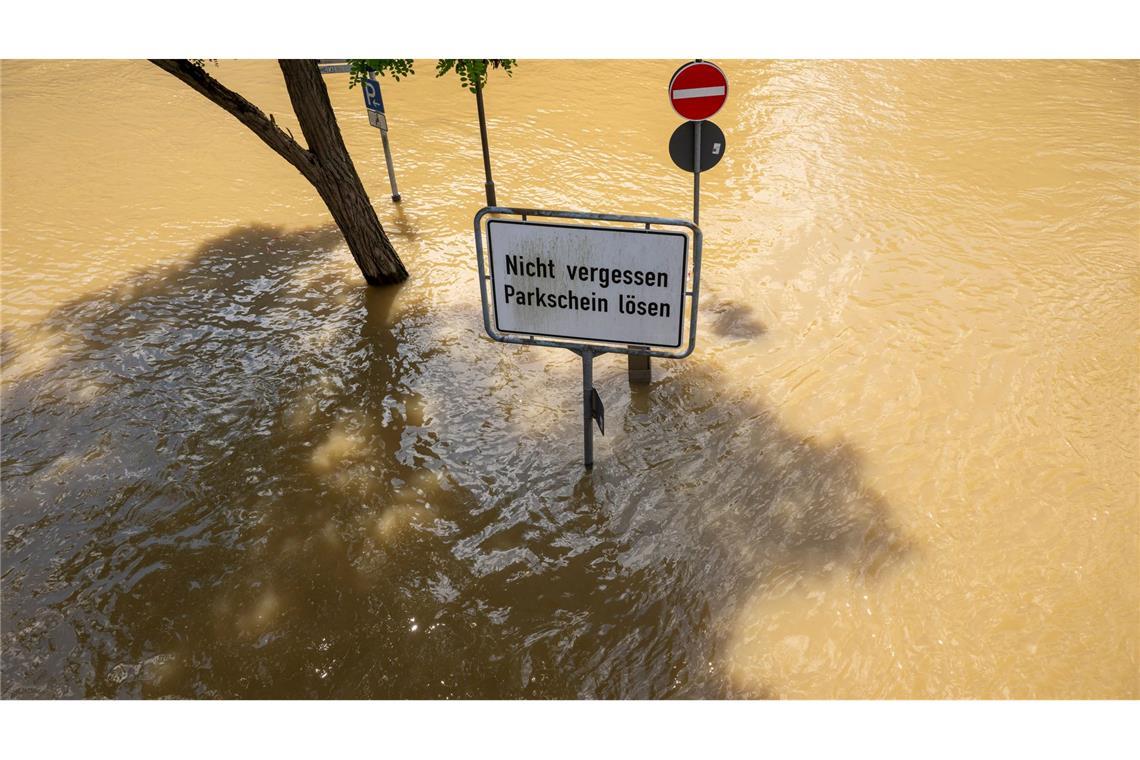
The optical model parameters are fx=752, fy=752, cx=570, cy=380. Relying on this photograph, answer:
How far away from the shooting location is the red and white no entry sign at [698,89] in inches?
179

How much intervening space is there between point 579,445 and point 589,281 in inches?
53.2

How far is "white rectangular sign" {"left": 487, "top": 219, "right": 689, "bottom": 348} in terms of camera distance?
366cm

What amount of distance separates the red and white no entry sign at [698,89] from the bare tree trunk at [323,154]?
2.80 metres

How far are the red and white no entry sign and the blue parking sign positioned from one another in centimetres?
341

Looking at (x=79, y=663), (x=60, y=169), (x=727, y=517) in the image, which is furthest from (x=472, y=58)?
(x=60, y=169)

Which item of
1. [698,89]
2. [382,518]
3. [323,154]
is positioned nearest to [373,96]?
[323,154]

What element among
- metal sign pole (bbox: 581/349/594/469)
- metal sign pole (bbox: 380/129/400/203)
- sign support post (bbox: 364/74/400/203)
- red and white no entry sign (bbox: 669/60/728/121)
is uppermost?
red and white no entry sign (bbox: 669/60/728/121)

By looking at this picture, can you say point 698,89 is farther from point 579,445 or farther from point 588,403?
point 579,445

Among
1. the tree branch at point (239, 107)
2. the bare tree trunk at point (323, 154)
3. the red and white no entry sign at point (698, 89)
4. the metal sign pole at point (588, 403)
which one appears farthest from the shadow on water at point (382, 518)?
the red and white no entry sign at point (698, 89)

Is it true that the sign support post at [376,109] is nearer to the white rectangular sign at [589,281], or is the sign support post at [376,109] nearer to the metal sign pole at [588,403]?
the white rectangular sign at [589,281]

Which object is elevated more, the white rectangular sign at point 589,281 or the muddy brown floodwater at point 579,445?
the white rectangular sign at point 589,281

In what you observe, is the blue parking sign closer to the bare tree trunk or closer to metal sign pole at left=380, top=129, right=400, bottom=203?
metal sign pole at left=380, top=129, right=400, bottom=203

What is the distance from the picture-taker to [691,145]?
4.68 metres

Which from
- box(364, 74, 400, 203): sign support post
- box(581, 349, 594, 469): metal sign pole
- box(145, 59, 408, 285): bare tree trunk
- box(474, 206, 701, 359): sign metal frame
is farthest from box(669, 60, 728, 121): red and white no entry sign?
box(364, 74, 400, 203): sign support post
